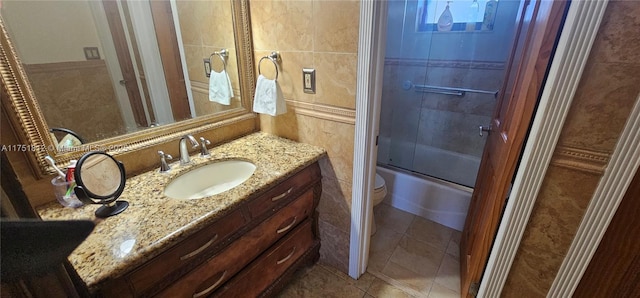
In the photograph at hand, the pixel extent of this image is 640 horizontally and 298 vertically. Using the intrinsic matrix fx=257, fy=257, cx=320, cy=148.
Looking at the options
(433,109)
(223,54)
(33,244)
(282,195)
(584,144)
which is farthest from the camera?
(433,109)

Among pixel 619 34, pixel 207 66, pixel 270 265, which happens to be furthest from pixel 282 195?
pixel 619 34

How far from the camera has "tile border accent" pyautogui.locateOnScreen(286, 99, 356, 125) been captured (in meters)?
1.18

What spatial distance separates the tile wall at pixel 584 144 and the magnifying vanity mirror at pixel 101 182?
4.75 ft

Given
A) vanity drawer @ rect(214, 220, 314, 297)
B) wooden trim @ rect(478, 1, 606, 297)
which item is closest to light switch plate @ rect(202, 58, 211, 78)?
vanity drawer @ rect(214, 220, 314, 297)

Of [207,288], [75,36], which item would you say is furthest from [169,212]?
[75,36]

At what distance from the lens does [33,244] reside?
298mm

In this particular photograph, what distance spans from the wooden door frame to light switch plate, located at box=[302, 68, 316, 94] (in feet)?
0.80

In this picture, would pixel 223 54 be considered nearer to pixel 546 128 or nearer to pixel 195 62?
pixel 195 62

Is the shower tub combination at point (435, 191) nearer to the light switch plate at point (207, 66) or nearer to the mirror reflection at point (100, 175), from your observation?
the light switch plate at point (207, 66)

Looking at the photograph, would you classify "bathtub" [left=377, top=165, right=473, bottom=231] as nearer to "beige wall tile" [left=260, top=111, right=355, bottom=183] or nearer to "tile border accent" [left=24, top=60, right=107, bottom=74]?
"beige wall tile" [left=260, top=111, right=355, bottom=183]

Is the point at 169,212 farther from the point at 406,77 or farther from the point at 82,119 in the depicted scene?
the point at 406,77

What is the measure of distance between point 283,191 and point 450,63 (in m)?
1.94

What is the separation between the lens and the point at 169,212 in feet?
2.79

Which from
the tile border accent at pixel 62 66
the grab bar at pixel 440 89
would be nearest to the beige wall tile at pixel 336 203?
the tile border accent at pixel 62 66
